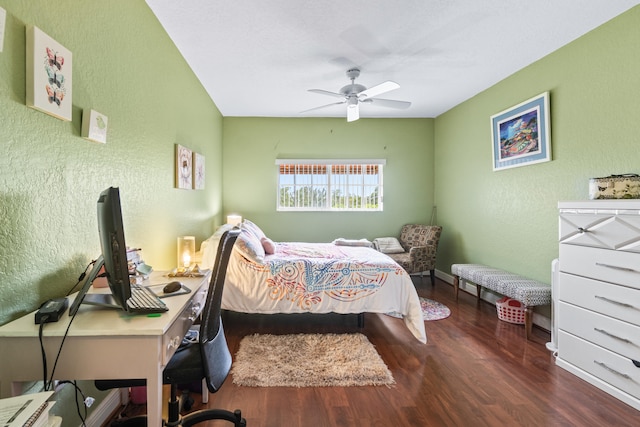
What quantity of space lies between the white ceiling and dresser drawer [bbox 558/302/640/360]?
2.26 metres

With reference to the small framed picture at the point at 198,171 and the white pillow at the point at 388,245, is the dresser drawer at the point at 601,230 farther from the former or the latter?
the small framed picture at the point at 198,171

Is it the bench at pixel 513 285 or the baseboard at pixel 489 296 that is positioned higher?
the bench at pixel 513 285

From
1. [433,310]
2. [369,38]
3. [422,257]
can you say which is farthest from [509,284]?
[369,38]

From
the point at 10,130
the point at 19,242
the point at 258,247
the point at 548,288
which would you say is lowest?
the point at 548,288

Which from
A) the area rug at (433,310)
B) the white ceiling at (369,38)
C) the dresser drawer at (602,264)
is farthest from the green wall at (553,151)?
the area rug at (433,310)

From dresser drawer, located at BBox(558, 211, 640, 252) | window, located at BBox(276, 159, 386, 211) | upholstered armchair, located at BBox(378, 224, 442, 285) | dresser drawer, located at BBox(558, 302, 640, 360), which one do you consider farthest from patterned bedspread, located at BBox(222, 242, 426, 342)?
window, located at BBox(276, 159, 386, 211)

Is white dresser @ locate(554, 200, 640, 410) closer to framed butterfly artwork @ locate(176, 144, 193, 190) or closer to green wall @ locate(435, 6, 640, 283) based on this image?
green wall @ locate(435, 6, 640, 283)

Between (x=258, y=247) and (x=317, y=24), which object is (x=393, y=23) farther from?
(x=258, y=247)

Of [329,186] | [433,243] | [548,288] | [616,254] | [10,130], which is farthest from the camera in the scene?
[329,186]

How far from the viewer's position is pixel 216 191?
4.93m

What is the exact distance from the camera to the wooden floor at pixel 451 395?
6.04ft

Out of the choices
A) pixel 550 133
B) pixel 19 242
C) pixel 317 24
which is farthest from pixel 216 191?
pixel 550 133

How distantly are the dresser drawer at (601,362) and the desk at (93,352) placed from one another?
2.61 metres

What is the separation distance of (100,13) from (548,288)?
3956mm
